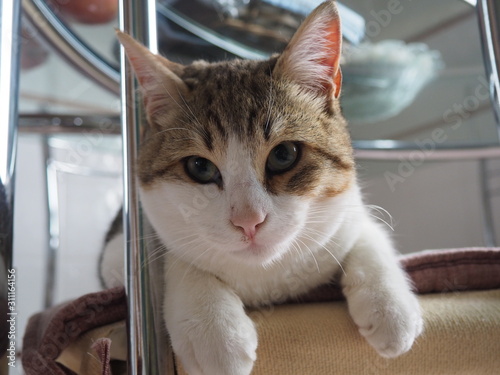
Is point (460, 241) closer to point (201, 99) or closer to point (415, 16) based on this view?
point (415, 16)

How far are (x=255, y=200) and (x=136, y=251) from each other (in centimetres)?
20

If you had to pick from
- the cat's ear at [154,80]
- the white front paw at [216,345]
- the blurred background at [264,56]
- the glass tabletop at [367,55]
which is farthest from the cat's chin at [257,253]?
the glass tabletop at [367,55]

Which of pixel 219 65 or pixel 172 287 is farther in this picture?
pixel 219 65

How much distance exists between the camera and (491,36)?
0.99 meters

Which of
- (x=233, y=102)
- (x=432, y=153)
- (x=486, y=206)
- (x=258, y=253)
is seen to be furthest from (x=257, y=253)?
(x=486, y=206)

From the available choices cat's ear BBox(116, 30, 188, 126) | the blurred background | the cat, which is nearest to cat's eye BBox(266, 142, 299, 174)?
the cat

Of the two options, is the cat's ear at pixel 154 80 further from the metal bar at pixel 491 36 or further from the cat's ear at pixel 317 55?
the metal bar at pixel 491 36

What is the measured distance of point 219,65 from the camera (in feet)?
3.59

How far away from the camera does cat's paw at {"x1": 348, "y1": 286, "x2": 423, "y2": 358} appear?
2.44ft

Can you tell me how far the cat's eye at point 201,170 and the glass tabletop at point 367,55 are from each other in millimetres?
796

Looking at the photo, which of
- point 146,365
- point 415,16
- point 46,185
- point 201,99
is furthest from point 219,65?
point 415,16

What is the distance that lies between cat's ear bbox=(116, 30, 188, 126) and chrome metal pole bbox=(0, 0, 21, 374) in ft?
0.71

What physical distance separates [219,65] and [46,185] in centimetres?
122

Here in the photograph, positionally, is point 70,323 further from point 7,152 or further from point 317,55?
point 317,55
